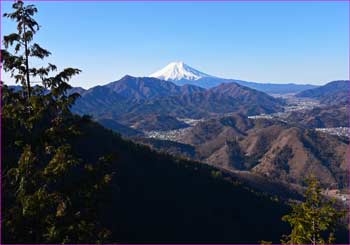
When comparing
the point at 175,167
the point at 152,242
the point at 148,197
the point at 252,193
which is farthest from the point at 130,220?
the point at 252,193

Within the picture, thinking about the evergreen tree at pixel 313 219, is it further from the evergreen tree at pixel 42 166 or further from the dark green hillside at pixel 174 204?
the dark green hillside at pixel 174 204

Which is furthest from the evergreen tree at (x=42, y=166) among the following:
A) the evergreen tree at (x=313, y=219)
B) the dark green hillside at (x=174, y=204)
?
the dark green hillside at (x=174, y=204)

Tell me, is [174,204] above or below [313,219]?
below

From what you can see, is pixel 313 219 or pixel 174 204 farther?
pixel 174 204

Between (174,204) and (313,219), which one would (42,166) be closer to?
(313,219)

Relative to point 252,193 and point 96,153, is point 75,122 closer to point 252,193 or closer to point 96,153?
point 96,153

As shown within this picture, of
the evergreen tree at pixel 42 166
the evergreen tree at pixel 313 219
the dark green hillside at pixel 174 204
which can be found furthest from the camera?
the dark green hillside at pixel 174 204

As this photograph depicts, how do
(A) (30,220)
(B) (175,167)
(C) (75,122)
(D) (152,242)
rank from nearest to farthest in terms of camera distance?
(A) (30,220) < (C) (75,122) < (D) (152,242) < (B) (175,167)

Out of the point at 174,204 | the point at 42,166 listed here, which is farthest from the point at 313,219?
the point at 174,204
